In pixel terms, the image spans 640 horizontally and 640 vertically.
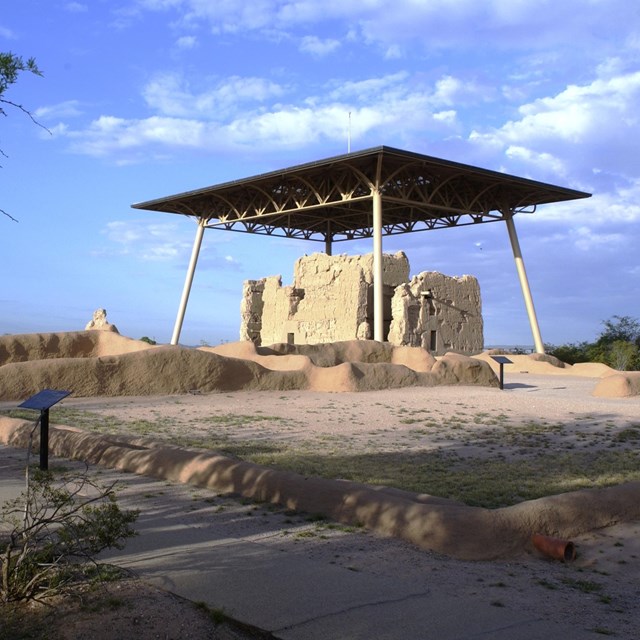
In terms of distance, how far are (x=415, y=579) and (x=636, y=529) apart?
2.39 meters

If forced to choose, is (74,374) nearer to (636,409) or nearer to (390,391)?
A: (390,391)

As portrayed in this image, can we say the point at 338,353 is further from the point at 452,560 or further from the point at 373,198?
the point at 452,560

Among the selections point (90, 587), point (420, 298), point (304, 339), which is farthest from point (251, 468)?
point (304, 339)

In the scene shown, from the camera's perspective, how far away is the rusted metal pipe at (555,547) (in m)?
5.35

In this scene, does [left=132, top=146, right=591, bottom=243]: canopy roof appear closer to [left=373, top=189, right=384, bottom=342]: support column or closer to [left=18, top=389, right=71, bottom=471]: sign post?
[left=373, top=189, right=384, bottom=342]: support column

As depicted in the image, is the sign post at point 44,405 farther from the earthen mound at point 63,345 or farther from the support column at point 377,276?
the support column at point 377,276

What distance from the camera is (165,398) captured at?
17.1 meters

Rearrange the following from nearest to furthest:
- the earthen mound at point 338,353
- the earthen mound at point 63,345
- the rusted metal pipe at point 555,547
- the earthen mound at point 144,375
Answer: the rusted metal pipe at point 555,547 → the earthen mound at point 144,375 → the earthen mound at point 63,345 → the earthen mound at point 338,353

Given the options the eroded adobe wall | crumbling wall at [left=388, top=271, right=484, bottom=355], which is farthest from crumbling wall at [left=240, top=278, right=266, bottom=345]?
crumbling wall at [left=388, top=271, right=484, bottom=355]

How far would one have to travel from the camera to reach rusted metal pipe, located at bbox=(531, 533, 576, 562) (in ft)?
17.5

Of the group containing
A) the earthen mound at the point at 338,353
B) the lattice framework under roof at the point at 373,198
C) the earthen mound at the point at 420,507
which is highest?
the lattice framework under roof at the point at 373,198

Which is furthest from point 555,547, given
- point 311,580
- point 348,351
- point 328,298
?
point 328,298

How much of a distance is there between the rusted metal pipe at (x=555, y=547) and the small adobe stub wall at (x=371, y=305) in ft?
87.3

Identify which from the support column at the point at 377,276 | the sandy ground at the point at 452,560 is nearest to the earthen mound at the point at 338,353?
the support column at the point at 377,276
